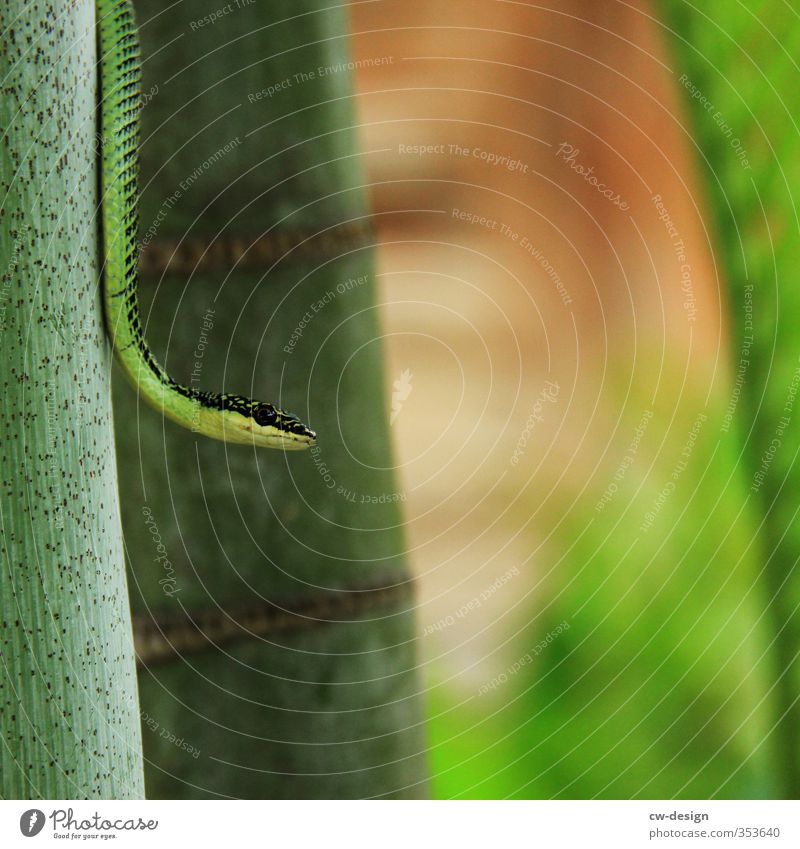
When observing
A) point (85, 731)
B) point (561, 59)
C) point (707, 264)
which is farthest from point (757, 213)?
point (85, 731)

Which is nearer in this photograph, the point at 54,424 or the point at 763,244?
the point at 54,424

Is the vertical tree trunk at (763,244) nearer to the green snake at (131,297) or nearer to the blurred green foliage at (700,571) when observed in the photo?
the blurred green foliage at (700,571)

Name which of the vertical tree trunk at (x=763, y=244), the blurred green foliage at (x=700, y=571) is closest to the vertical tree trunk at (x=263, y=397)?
the blurred green foliage at (x=700, y=571)
